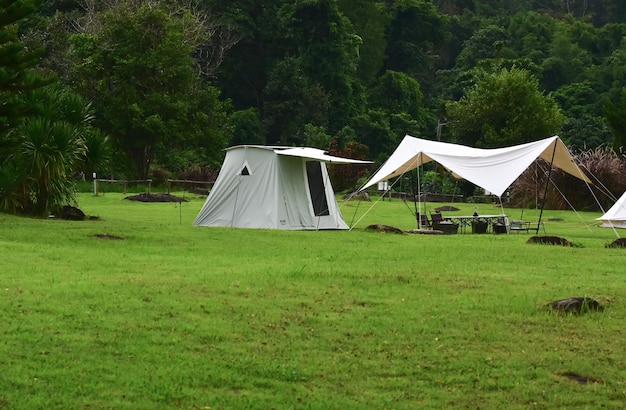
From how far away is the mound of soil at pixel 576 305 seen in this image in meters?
8.74

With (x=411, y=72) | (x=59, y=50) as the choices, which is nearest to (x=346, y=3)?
(x=411, y=72)

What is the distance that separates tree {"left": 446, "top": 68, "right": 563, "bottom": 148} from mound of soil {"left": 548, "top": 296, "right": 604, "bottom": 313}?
101ft

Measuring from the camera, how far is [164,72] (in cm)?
3956

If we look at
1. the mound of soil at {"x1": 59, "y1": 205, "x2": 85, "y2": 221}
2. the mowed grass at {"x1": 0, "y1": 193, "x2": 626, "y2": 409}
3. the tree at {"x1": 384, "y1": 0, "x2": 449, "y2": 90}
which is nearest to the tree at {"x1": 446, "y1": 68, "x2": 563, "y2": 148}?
the mound of soil at {"x1": 59, "y1": 205, "x2": 85, "y2": 221}

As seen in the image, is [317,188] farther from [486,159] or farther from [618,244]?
[618,244]

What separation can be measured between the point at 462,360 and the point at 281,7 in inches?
1941

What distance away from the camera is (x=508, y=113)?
40406 mm

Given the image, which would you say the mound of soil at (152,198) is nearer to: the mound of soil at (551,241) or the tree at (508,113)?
Result: the tree at (508,113)

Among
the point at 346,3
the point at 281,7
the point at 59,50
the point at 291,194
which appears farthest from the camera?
the point at 346,3

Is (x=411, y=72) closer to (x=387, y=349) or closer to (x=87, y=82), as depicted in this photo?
(x=87, y=82)

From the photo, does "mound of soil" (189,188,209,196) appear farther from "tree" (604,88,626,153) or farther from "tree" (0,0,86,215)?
"tree" (0,0,86,215)

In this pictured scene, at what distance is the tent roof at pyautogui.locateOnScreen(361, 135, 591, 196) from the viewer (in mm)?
18828

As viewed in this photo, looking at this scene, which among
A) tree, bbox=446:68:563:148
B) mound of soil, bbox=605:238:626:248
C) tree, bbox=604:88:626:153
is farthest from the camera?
tree, bbox=446:68:563:148

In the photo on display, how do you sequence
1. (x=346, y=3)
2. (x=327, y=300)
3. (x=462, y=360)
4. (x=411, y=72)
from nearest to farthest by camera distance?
1. (x=462, y=360)
2. (x=327, y=300)
3. (x=346, y=3)
4. (x=411, y=72)
